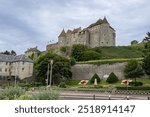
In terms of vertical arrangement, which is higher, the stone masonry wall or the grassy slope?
the grassy slope

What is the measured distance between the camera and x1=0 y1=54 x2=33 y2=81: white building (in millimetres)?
83938

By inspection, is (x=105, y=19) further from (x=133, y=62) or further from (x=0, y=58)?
(x=133, y=62)

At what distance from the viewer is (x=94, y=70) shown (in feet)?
245

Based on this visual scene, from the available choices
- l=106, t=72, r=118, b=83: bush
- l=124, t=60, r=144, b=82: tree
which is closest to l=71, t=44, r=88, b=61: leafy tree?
l=106, t=72, r=118, b=83: bush

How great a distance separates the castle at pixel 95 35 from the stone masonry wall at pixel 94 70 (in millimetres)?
35204

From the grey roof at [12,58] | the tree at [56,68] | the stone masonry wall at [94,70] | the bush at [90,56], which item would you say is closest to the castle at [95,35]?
the bush at [90,56]

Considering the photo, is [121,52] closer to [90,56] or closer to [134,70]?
[90,56]

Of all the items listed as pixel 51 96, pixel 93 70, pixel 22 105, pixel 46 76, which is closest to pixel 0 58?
pixel 46 76

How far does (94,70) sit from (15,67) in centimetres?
2487

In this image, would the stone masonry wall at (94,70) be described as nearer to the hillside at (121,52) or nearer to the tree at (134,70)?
the tree at (134,70)

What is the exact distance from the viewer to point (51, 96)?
1057cm

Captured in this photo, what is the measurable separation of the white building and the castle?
33.6 metres

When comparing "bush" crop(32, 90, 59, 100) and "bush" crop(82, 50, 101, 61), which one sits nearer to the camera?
"bush" crop(32, 90, 59, 100)

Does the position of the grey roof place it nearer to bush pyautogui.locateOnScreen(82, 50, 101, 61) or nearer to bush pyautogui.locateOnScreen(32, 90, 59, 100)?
bush pyautogui.locateOnScreen(82, 50, 101, 61)
